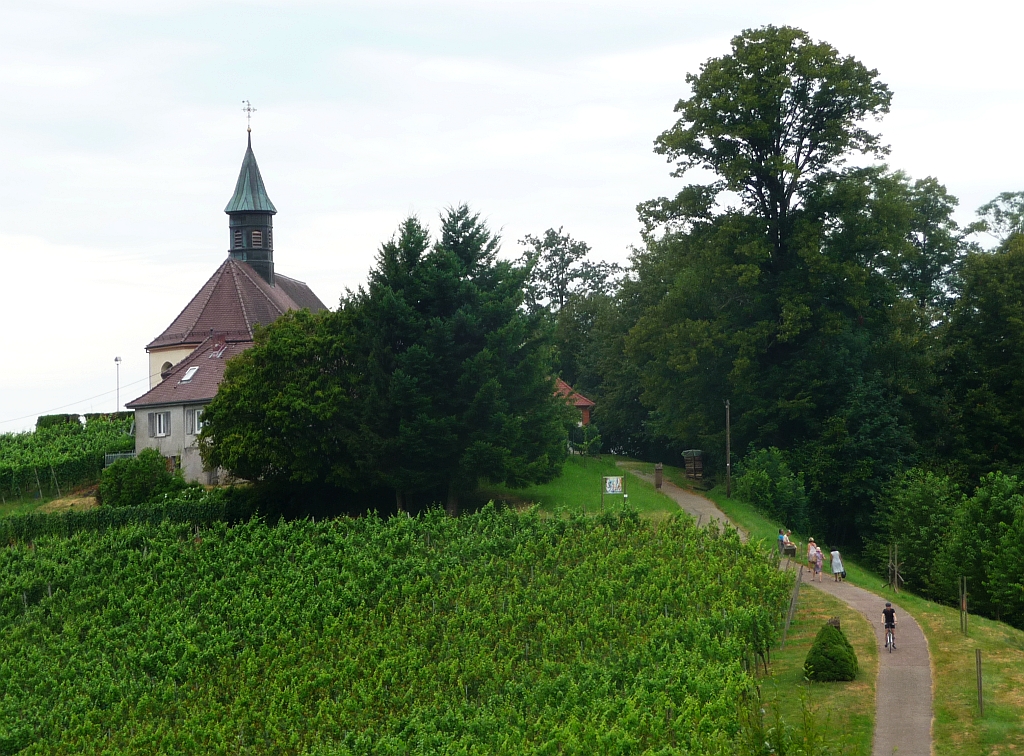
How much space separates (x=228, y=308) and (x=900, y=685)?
49.0 m

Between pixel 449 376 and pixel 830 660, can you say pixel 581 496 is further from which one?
pixel 830 660

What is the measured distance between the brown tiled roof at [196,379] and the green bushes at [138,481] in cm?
521

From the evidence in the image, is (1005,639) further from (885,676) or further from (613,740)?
(613,740)

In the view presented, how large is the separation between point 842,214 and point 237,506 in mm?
29311

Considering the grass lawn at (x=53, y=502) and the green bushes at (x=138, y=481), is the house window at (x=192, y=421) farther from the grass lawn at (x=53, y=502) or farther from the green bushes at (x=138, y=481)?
the grass lawn at (x=53, y=502)

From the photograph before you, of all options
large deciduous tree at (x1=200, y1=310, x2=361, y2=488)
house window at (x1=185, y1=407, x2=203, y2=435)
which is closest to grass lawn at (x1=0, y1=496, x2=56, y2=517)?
house window at (x1=185, y1=407, x2=203, y2=435)

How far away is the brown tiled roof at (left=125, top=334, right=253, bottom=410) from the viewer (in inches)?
2430

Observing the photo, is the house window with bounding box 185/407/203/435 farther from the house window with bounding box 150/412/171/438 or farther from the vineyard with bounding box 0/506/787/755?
the vineyard with bounding box 0/506/787/755

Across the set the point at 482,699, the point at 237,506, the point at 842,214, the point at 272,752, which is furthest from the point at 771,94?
the point at 272,752

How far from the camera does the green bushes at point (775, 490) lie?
5328 cm

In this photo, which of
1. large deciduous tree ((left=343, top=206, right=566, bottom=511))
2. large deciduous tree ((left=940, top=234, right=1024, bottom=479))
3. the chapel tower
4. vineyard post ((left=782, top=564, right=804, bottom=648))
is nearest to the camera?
vineyard post ((left=782, top=564, right=804, bottom=648))

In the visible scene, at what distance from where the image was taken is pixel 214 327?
2778 inches

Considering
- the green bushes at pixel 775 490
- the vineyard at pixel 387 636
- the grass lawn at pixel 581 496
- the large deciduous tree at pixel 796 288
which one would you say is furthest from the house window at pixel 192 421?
the green bushes at pixel 775 490

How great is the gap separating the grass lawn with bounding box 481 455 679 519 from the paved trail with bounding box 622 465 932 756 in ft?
37.0
